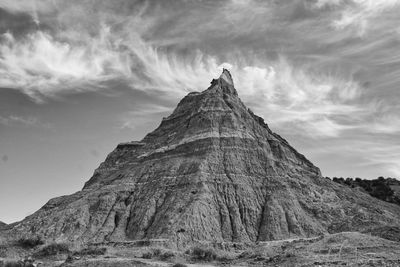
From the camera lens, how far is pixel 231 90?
13062 cm

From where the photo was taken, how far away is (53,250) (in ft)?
294

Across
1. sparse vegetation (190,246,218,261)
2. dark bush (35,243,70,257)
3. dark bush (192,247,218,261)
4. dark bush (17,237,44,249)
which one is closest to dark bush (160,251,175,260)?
sparse vegetation (190,246,218,261)

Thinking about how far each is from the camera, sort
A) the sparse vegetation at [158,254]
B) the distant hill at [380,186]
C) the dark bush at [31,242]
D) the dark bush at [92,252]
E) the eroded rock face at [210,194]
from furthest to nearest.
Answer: the distant hill at [380,186], the dark bush at [31,242], the eroded rock face at [210,194], the dark bush at [92,252], the sparse vegetation at [158,254]

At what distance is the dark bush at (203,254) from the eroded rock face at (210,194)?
9006 mm

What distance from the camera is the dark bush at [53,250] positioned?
3484 inches

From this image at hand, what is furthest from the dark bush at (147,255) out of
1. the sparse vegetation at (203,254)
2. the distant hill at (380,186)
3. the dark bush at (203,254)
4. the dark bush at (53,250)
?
the distant hill at (380,186)

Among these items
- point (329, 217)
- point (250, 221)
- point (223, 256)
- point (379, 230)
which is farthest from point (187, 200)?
point (379, 230)

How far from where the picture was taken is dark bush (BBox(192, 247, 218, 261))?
78.4 meters

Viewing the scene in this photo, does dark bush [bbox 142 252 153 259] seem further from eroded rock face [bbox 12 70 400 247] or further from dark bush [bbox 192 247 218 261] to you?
eroded rock face [bbox 12 70 400 247]

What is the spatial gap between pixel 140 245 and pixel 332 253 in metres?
34.2

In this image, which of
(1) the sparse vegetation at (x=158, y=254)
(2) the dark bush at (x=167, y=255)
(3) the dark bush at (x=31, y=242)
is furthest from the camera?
(3) the dark bush at (x=31, y=242)

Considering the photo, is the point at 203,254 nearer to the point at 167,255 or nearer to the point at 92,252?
the point at 167,255

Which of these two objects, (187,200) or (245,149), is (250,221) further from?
(245,149)

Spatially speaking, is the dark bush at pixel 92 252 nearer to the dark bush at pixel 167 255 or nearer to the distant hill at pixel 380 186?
the dark bush at pixel 167 255
